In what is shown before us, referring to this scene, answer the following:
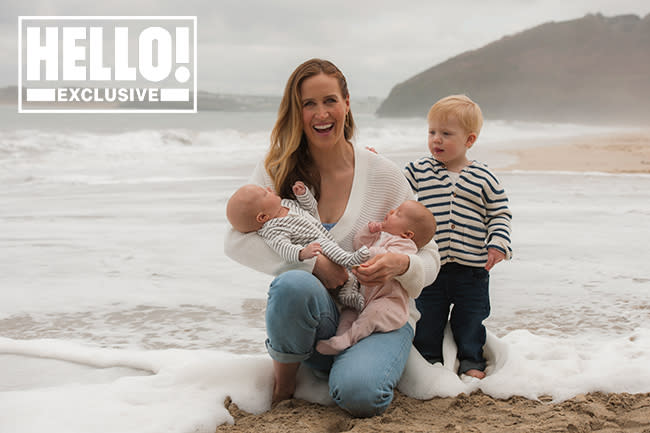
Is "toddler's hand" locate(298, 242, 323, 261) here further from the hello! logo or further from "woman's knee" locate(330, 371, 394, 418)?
the hello! logo

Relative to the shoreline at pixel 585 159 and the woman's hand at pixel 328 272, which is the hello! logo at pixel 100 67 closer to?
the shoreline at pixel 585 159

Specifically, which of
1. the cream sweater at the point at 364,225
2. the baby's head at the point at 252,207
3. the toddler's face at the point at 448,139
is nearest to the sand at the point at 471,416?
the cream sweater at the point at 364,225

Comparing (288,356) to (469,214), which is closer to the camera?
(288,356)

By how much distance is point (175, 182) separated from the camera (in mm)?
8938

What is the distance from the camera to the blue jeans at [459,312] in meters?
2.36

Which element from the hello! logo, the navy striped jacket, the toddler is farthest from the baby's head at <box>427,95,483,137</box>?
the hello! logo

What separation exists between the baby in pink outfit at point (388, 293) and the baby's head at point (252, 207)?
0.36 metres

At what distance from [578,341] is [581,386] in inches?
23.8

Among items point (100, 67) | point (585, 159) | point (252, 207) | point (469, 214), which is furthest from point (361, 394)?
point (100, 67)

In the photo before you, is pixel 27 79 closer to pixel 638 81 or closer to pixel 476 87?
pixel 476 87

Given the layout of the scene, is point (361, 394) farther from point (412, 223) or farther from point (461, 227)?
point (461, 227)

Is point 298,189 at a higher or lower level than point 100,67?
lower

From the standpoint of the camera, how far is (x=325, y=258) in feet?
6.76

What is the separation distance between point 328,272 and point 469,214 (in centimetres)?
64
